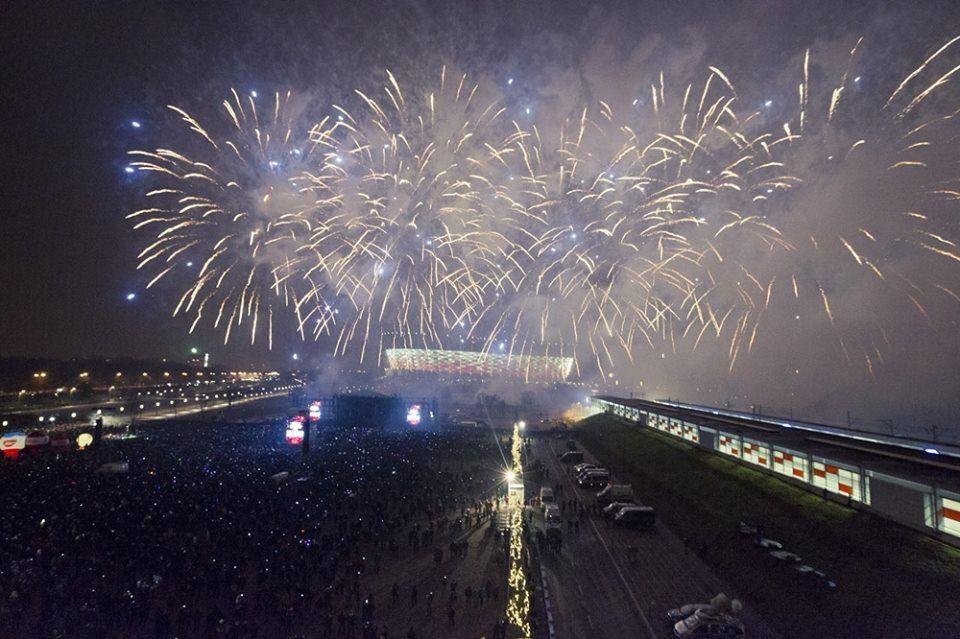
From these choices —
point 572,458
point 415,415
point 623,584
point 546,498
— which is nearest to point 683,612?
point 623,584

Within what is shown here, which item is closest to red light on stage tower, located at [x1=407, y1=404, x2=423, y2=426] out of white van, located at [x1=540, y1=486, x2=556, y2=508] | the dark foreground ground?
the dark foreground ground

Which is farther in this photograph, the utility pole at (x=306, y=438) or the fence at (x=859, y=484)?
the utility pole at (x=306, y=438)

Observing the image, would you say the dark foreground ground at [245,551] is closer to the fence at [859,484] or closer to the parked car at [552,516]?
the parked car at [552,516]

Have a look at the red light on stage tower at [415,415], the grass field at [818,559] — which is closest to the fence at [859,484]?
the grass field at [818,559]

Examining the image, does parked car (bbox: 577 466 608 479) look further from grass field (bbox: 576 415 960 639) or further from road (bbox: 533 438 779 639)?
road (bbox: 533 438 779 639)

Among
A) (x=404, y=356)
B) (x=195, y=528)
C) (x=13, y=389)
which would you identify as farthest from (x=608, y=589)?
(x=404, y=356)

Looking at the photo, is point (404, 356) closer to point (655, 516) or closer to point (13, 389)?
point (13, 389)
